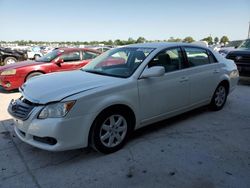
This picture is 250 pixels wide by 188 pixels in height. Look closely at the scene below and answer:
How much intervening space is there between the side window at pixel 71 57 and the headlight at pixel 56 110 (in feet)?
17.9

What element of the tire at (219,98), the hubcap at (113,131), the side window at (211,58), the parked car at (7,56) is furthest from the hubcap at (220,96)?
the parked car at (7,56)

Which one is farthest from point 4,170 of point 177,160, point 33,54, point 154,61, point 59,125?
point 33,54

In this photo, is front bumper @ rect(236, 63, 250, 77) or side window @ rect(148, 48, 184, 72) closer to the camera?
side window @ rect(148, 48, 184, 72)

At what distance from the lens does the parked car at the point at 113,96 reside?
10.1 feet

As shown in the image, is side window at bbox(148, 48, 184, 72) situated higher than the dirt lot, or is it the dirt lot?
side window at bbox(148, 48, 184, 72)

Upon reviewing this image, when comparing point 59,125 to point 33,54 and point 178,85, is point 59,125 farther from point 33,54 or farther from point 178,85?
point 33,54

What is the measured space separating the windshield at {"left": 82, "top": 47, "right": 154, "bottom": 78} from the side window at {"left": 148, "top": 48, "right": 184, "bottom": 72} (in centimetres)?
17

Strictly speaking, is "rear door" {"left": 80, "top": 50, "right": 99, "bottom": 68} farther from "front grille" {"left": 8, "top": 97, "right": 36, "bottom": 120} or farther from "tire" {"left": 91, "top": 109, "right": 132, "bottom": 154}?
"tire" {"left": 91, "top": 109, "right": 132, "bottom": 154}

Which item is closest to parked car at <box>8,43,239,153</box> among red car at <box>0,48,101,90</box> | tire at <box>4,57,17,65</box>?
red car at <box>0,48,101,90</box>

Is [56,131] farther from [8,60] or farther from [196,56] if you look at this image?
[8,60]

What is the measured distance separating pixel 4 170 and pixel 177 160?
2249 mm

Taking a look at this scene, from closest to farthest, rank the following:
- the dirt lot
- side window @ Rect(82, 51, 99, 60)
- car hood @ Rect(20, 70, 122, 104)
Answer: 1. the dirt lot
2. car hood @ Rect(20, 70, 122, 104)
3. side window @ Rect(82, 51, 99, 60)

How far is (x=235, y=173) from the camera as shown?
3.05m

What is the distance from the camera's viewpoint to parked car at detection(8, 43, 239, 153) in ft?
10.1
